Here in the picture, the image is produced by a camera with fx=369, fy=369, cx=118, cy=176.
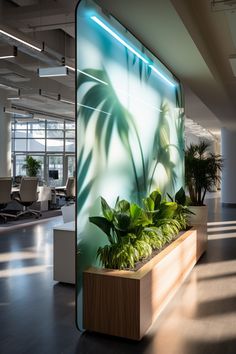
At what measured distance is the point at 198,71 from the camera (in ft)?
19.8

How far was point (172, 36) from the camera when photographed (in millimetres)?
4449

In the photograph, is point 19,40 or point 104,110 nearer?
point 104,110

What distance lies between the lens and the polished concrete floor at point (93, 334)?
9.93 feet

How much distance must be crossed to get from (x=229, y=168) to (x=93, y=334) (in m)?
12.0

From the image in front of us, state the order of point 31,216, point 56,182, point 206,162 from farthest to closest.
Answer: point 56,182
point 31,216
point 206,162

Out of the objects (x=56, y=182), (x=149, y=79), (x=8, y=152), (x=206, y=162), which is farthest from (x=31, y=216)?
(x=56, y=182)

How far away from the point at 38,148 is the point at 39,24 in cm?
1311

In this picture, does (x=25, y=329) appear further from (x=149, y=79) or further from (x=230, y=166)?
(x=230, y=166)

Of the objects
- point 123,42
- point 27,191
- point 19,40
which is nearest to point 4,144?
point 27,191

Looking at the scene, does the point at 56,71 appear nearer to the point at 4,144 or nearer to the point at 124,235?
the point at 124,235

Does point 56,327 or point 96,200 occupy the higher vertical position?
point 96,200

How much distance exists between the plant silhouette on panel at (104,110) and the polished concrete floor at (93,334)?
5.57 ft

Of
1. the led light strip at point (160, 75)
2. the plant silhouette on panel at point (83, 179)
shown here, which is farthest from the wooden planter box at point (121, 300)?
the led light strip at point (160, 75)

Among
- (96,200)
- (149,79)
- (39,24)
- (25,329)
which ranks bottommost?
(25,329)
